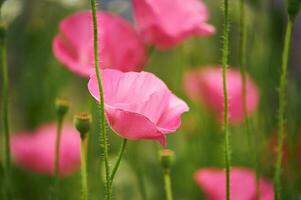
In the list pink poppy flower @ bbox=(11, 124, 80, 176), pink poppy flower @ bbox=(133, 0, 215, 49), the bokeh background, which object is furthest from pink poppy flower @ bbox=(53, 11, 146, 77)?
pink poppy flower @ bbox=(11, 124, 80, 176)

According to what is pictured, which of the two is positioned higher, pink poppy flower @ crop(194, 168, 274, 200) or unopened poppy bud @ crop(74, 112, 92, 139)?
unopened poppy bud @ crop(74, 112, 92, 139)

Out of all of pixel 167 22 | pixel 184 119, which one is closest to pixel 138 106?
pixel 167 22

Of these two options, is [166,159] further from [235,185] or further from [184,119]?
[184,119]

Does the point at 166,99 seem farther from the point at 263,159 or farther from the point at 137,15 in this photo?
the point at 263,159

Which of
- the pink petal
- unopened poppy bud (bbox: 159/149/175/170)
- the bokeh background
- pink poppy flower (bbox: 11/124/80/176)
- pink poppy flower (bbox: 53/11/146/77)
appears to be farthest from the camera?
pink poppy flower (bbox: 11/124/80/176)

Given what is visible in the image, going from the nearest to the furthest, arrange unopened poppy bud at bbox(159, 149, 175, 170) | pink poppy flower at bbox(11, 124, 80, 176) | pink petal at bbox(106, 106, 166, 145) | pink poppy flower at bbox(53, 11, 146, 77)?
pink petal at bbox(106, 106, 166, 145) → unopened poppy bud at bbox(159, 149, 175, 170) → pink poppy flower at bbox(53, 11, 146, 77) → pink poppy flower at bbox(11, 124, 80, 176)

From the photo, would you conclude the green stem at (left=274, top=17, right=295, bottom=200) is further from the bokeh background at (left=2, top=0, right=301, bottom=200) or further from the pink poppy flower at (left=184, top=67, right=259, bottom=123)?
the pink poppy flower at (left=184, top=67, right=259, bottom=123)

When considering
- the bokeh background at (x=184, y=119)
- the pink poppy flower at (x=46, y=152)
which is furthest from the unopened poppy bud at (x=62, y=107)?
the pink poppy flower at (x=46, y=152)
